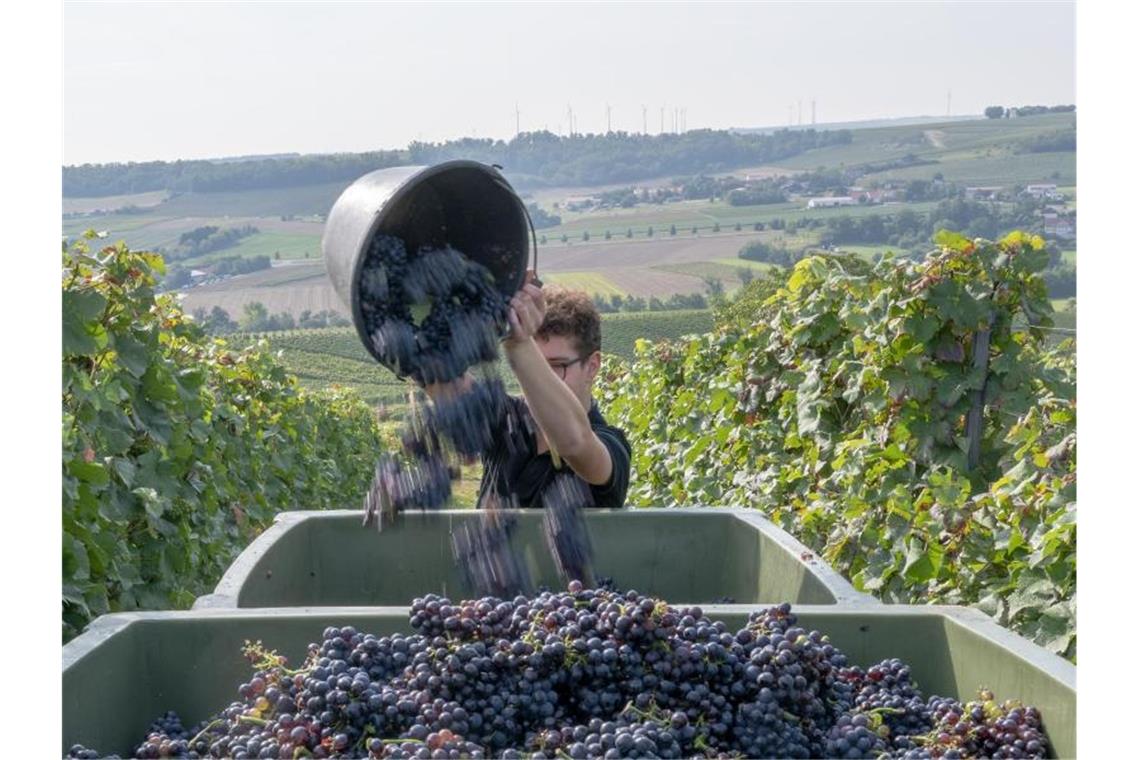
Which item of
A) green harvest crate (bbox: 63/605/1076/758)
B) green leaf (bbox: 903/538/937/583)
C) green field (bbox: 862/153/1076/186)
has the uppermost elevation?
green field (bbox: 862/153/1076/186)

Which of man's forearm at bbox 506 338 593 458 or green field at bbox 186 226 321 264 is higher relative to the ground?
green field at bbox 186 226 321 264

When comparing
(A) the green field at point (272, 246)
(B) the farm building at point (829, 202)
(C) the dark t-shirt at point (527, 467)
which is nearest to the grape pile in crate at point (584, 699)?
(C) the dark t-shirt at point (527, 467)

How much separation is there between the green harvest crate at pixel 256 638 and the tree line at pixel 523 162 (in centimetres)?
110

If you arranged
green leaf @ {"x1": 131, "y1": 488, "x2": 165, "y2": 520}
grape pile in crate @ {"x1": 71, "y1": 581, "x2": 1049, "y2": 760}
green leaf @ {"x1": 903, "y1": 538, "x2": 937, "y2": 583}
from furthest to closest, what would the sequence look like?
green leaf @ {"x1": 131, "y1": 488, "x2": 165, "y2": 520}, green leaf @ {"x1": 903, "y1": 538, "x2": 937, "y2": 583}, grape pile in crate @ {"x1": 71, "y1": 581, "x2": 1049, "y2": 760}

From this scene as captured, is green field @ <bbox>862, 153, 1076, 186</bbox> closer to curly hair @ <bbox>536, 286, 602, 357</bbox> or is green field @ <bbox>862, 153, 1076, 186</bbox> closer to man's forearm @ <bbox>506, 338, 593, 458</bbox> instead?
curly hair @ <bbox>536, 286, 602, 357</bbox>

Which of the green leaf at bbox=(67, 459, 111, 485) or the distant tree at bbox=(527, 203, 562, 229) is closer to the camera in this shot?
the distant tree at bbox=(527, 203, 562, 229)

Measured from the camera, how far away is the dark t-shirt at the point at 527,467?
3.67m

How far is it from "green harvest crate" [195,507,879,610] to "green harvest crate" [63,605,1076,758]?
103cm

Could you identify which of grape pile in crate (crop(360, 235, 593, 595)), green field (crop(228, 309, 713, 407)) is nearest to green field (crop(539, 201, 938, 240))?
green field (crop(228, 309, 713, 407))

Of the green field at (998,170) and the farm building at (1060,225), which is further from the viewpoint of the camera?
the green field at (998,170)

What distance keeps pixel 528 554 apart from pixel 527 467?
0.29 m

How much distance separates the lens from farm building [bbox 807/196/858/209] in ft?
95.4

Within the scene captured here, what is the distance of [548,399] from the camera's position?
3092mm

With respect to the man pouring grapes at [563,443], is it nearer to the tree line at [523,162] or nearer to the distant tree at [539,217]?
the distant tree at [539,217]
